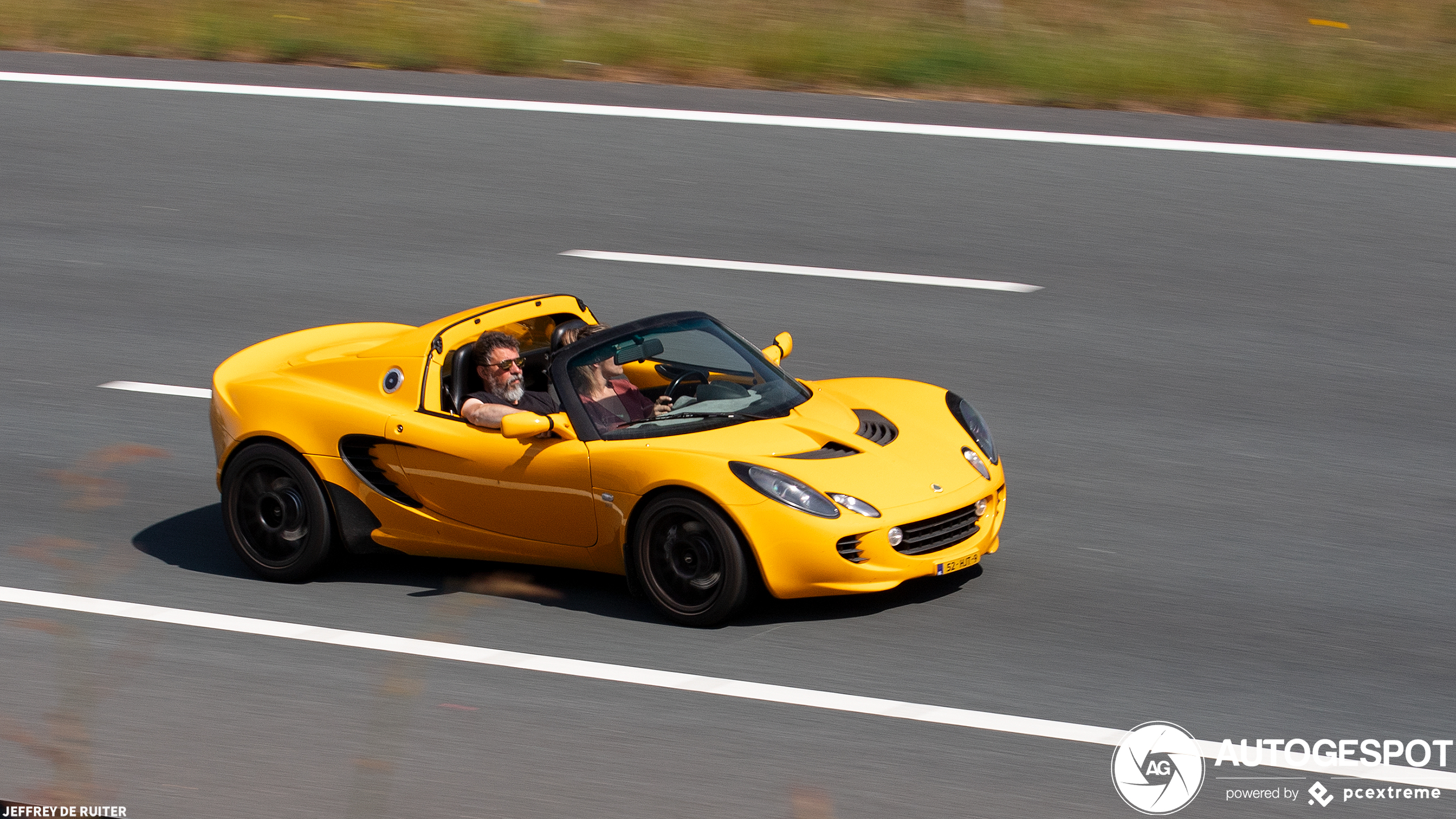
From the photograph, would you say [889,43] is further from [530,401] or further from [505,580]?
[505,580]

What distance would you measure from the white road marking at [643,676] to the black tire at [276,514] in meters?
0.47

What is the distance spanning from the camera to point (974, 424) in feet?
24.9

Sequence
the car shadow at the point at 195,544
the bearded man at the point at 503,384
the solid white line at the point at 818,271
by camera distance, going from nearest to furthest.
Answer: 1. the bearded man at the point at 503,384
2. the car shadow at the point at 195,544
3. the solid white line at the point at 818,271

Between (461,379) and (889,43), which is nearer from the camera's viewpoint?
(461,379)

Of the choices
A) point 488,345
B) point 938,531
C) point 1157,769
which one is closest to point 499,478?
point 488,345

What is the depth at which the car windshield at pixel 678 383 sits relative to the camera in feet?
23.6

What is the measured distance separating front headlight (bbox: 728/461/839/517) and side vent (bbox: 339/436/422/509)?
1678 millimetres

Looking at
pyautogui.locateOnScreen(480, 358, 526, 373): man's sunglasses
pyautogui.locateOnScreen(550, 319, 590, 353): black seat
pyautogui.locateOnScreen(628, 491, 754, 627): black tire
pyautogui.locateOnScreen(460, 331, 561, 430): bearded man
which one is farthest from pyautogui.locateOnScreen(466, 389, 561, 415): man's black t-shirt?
pyautogui.locateOnScreen(628, 491, 754, 627): black tire

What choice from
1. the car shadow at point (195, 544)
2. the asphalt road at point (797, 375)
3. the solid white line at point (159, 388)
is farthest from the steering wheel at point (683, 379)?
the solid white line at point (159, 388)

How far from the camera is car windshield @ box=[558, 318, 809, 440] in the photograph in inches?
283

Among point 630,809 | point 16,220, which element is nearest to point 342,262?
point 16,220

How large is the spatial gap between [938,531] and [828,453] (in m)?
0.58

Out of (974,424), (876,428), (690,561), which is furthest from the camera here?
(974,424)

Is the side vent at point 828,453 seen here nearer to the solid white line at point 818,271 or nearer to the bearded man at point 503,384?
the bearded man at point 503,384
